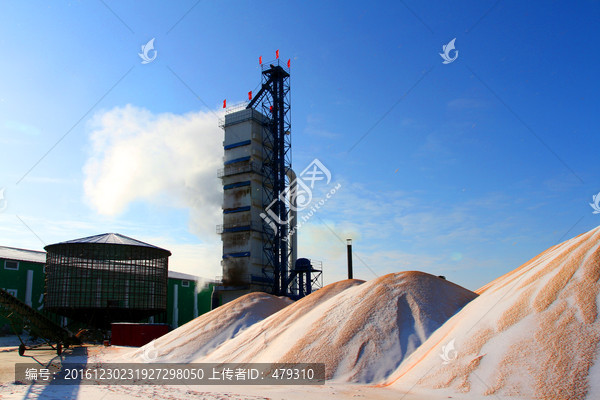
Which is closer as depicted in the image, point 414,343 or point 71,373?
point 414,343

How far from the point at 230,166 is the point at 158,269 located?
46.8ft

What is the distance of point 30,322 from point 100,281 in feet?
46.0

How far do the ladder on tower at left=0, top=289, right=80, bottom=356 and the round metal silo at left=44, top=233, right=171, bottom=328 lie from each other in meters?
9.16

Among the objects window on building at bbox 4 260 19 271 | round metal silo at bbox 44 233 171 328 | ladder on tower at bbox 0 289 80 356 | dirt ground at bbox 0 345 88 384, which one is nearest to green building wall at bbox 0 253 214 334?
window on building at bbox 4 260 19 271

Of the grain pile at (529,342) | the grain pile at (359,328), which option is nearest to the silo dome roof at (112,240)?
the grain pile at (359,328)

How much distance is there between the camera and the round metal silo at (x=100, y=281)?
39375 millimetres

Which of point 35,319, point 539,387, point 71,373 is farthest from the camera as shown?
point 35,319

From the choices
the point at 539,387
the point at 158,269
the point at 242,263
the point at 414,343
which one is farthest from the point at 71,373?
the point at 242,263

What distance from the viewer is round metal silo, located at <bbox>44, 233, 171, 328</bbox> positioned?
39.4 m

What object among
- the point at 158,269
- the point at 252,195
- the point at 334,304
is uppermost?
the point at 252,195

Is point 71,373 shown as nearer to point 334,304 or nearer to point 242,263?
point 334,304

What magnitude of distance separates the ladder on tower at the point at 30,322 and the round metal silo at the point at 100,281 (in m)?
9.16

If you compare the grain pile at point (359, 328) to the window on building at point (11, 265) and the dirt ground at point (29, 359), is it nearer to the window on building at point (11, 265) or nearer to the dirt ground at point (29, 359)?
the dirt ground at point (29, 359)

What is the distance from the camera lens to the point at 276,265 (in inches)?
1955
